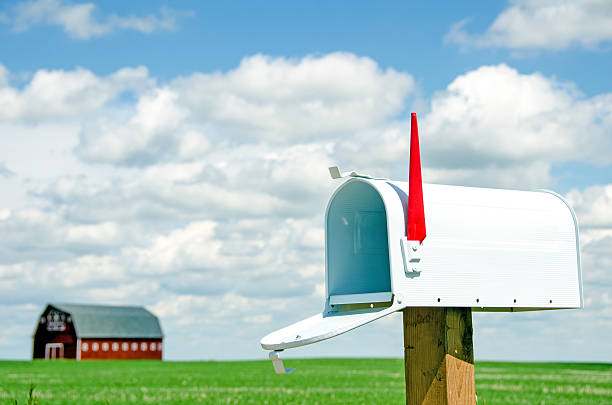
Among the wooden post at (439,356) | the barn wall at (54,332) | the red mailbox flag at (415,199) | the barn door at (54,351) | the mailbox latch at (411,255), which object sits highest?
the red mailbox flag at (415,199)

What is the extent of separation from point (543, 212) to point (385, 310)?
140 centimetres

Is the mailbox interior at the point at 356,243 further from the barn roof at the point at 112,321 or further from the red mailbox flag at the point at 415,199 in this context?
the barn roof at the point at 112,321

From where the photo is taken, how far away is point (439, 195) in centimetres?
461

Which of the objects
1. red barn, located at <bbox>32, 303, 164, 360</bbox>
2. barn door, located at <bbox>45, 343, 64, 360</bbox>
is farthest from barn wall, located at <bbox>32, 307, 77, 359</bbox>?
barn door, located at <bbox>45, 343, 64, 360</bbox>

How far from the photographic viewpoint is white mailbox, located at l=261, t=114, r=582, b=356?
4.35 meters

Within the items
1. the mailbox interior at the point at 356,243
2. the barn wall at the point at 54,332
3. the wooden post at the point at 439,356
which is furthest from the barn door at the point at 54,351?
the wooden post at the point at 439,356

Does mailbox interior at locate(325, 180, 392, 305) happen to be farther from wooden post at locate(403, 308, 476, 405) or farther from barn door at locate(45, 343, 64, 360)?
barn door at locate(45, 343, 64, 360)

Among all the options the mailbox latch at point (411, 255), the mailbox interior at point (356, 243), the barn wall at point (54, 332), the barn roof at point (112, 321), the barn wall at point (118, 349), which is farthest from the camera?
the barn wall at point (54, 332)

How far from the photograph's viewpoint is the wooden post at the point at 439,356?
453 cm

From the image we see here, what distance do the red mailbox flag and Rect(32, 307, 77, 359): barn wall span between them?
52434mm

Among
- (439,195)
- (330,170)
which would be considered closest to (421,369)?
(439,195)

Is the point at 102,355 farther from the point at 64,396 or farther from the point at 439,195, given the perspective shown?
the point at 439,195

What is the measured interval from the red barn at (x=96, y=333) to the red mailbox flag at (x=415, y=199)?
51.8m

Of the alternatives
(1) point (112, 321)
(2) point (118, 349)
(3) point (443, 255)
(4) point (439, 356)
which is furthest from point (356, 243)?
(1) point (112, 321)
